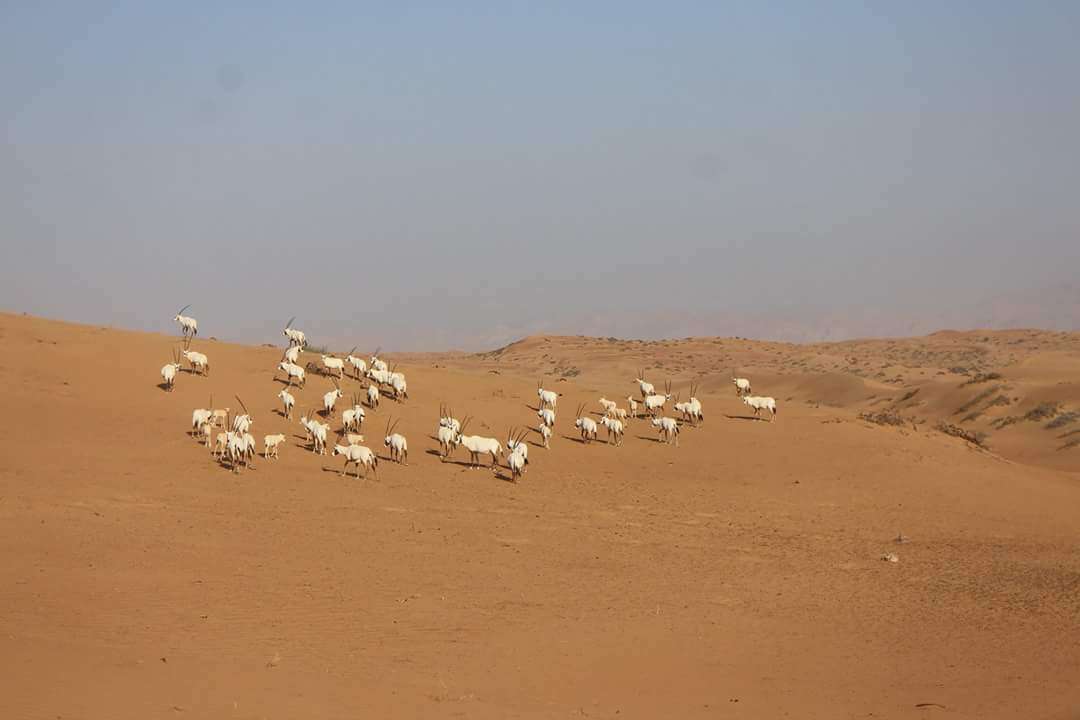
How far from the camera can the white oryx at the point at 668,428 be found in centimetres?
2873

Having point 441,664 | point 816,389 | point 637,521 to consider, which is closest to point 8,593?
point 441,664

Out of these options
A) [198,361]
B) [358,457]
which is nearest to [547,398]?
[358,457]

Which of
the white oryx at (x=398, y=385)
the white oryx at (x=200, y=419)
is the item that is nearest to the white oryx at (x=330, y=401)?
the white oryx at (x=398, y=385)

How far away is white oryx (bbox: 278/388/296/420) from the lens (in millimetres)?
25734

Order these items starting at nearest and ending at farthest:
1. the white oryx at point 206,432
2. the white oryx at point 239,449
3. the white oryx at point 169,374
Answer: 1. the white oryx at point 239,449
2. the white oryx at point 206,432
3. the white oryx at point 169,374

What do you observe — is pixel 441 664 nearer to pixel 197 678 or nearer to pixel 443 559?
pixel 197 678

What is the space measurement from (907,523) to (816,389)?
2780 centimetres

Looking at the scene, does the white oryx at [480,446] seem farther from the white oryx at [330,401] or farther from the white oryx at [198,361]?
the white oryx at [198,361]

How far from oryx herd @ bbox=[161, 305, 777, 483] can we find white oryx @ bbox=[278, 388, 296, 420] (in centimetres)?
2

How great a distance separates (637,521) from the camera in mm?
21125

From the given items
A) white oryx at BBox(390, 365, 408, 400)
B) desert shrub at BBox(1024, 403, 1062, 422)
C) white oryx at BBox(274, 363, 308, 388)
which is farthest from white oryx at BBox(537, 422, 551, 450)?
desert shrub at BBox(1024, 403, 1062, 422)

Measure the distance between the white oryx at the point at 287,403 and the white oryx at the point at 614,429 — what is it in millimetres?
8203

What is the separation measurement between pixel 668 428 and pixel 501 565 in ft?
41.2

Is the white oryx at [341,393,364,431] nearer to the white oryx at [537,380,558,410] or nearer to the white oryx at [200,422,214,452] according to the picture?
the white oryx at [200,422,214,452]
